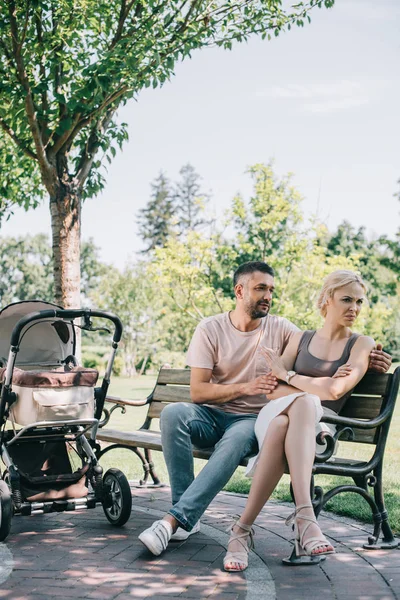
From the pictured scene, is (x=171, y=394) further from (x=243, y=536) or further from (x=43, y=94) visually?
(x=43, y=94)

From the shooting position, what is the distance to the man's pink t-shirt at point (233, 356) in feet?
15.3

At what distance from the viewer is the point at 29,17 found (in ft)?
23.1

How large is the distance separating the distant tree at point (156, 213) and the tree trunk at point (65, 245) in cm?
5839

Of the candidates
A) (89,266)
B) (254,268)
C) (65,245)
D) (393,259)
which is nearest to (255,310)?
(254,268)

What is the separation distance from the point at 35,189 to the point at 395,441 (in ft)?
18.8

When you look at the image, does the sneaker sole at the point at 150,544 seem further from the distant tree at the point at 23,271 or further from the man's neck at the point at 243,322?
the distant tree at the point at 23,271

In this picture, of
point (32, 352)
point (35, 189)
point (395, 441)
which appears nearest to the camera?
point (32, 352)

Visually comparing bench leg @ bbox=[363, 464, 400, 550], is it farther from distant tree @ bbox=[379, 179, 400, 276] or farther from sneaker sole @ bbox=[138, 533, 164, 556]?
distant tree @ bbox=[379, 179, 400, 276]

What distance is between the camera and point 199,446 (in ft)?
15.0

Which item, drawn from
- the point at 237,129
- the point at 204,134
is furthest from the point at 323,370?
the point at 237,129

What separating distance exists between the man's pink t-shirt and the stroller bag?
0.70 metres

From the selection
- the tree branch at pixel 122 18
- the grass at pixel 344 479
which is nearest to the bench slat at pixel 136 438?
the grass at pixel 344 479

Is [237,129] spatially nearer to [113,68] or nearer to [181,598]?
[113,68]

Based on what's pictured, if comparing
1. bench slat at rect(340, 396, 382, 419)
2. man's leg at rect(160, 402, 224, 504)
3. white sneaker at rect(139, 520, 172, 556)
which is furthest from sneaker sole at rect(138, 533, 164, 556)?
Answer: bench slat at rect(340, 396, 382, 419)
